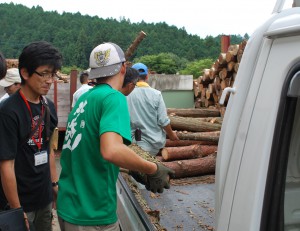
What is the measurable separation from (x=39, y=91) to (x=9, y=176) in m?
0.56

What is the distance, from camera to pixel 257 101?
1.24m

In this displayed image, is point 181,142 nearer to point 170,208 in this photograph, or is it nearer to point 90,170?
point 170,208

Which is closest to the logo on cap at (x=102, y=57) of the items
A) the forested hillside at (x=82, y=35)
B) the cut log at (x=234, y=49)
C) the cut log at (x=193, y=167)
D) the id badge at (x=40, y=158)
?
the id badge at (x=40, y=158)

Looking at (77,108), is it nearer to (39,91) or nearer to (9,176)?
(39,91)

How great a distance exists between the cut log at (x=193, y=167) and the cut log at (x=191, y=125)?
1559 mm

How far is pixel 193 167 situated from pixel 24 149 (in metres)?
2.48

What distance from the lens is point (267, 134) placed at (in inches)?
45.2

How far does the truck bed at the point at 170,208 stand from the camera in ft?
7.97

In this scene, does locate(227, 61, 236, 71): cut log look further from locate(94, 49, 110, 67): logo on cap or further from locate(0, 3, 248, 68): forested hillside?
locate(0, 3, 248, 68): forested hillside

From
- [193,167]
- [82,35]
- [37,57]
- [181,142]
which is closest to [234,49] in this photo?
[181,142]

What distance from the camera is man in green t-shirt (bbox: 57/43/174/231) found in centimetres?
197

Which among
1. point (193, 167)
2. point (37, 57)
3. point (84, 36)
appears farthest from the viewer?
point (84, 36)

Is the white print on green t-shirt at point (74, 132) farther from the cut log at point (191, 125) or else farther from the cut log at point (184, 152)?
the cut log at point (191, 125)

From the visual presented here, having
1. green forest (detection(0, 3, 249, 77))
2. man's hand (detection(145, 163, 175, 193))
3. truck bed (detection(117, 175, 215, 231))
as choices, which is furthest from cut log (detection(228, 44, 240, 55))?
green forest (detection(0, 3, 249, 77))
